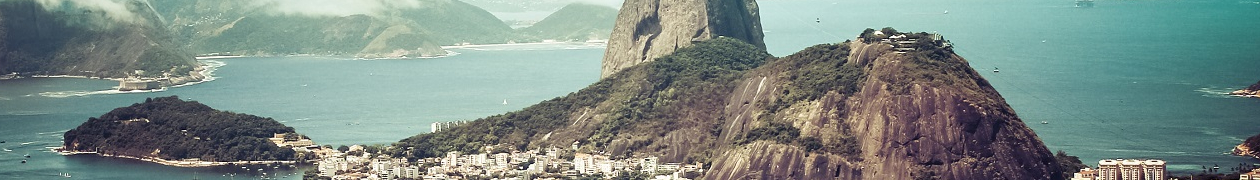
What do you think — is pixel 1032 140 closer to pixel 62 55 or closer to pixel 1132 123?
pixel 1132 123

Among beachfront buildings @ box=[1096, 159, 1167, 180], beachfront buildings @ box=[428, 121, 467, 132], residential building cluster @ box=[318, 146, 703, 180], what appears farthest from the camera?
beachfront buildings @ box=[428, 121, 467, 132]

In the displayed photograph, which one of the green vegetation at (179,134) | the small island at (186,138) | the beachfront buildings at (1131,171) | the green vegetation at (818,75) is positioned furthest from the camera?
the green vegetation at (179,134)

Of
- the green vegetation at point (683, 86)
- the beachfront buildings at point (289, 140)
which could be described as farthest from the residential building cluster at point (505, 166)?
the beachfront buildings at point (289, 140)

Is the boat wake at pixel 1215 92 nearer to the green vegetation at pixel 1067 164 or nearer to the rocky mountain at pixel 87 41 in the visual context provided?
the green vegetation at pixel 1067 164

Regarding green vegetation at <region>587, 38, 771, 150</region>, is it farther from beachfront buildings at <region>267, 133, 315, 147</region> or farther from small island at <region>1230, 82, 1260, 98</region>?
small island at <region>1230, 82, 1260, 98</region>

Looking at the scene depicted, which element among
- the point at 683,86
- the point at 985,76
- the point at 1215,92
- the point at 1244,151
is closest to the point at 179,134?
the point at 683,86

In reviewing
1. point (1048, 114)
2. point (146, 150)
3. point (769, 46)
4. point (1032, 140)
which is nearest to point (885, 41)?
point (1032, 140)

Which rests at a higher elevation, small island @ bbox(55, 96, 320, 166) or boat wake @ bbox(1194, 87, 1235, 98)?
boat wake @ bbox(1194, 87, 1235, 98)

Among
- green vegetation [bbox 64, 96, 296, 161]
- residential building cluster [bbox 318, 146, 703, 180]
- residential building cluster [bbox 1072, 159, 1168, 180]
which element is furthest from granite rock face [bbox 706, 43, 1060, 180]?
green vegetation [bbox 64, 96, 296, 161]
